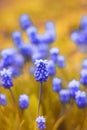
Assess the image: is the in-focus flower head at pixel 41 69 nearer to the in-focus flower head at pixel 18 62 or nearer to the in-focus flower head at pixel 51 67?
the in-focus flower head at pixel 51 67

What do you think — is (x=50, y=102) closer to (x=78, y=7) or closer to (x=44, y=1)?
(x=78, y=7)

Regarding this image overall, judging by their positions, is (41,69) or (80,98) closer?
(41,69)

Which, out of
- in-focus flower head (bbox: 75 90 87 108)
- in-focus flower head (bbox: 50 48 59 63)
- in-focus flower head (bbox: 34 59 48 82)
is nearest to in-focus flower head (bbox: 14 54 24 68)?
in-focus flower head (bbox: 50 48 59 63)

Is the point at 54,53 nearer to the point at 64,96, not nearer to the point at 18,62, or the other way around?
the point at 64,96

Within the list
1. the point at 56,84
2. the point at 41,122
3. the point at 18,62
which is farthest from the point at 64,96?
the point at 18,62

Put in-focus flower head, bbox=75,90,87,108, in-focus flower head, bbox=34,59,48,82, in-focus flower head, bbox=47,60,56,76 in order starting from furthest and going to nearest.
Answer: in-focus flower head, bbox=47,60,56,76
in-focus flower head, bbox=75,90,87,108
in-focus flower head, bbox=34,59,48,82

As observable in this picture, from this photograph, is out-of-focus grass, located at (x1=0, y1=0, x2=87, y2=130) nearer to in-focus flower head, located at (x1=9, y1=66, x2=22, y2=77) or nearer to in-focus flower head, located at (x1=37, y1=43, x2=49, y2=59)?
in-focus flower head, located at (x1=9, y1=66, x2=22, y2=77)

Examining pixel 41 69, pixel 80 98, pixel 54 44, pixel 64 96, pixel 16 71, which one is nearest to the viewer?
pixel 41 69

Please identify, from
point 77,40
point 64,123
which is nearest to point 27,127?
point 64,123

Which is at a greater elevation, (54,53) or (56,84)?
(54,53)

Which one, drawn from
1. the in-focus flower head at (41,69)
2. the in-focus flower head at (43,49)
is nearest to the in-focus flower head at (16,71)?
the in-focus flower head at (43,49)
